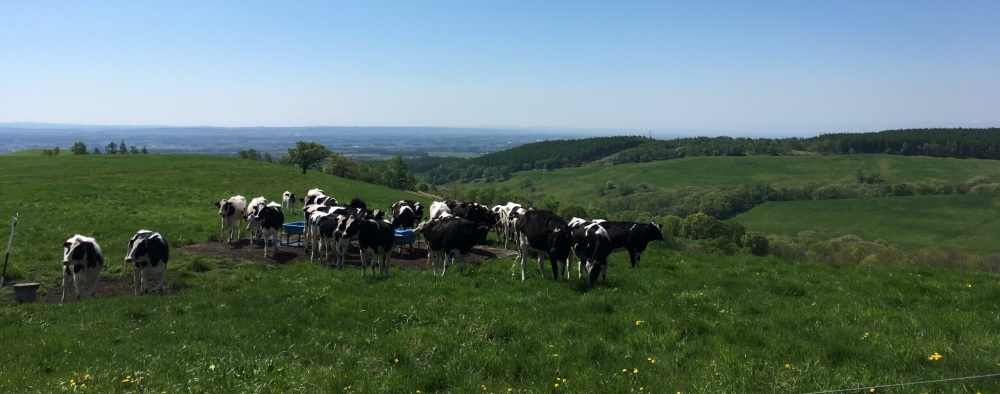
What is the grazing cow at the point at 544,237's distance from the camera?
590 inches

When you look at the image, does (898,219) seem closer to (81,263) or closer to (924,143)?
(924,143)

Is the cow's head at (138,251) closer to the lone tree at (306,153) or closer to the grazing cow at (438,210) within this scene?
the grazing cow at (438,210)

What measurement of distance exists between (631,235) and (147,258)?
46.2 feet

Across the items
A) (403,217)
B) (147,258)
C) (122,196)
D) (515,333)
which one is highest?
(515,333)

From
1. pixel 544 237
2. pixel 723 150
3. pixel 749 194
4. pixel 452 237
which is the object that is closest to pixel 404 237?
pixel 452 237

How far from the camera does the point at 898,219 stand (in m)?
93.1

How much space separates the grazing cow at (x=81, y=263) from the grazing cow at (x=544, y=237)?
1152cm

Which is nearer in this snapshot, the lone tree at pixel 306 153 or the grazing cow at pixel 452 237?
the grazing cow at pixel 452 237

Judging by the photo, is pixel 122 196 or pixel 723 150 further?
pixel 723 150

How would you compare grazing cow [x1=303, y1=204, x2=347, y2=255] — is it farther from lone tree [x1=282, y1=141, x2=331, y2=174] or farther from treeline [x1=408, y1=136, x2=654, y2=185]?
treeline [x1=408, y1=136, x2=654, y2=185]

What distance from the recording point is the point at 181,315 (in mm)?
11664

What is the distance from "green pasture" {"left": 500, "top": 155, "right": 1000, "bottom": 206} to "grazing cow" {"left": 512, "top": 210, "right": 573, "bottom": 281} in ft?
353

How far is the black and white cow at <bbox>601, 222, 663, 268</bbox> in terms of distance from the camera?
17072 millimetres

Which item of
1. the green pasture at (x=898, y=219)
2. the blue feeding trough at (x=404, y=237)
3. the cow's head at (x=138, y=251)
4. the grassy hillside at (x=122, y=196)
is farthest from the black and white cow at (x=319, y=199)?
the green pasture at (x=898, y=219)
